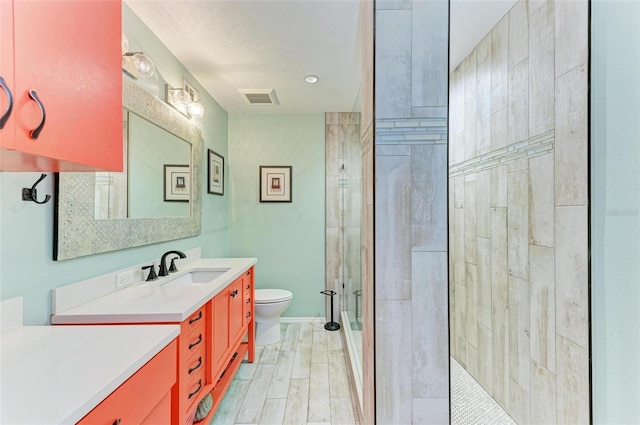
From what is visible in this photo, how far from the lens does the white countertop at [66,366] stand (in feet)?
1.97

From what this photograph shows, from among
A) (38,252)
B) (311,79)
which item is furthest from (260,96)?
(38,252)

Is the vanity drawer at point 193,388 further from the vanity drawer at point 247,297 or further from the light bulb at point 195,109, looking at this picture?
the light bulb at point 195,109

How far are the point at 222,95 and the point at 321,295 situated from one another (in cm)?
243

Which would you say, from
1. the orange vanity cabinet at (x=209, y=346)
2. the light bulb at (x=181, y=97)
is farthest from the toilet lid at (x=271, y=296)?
the light bulb at (x=181, y=97)

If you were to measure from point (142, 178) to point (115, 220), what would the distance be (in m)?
0.38

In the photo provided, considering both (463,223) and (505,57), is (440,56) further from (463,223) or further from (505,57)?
(463,223)

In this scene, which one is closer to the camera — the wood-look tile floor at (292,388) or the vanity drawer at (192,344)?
the vanity drawer at (192,344)

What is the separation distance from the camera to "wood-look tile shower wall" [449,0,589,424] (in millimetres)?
984

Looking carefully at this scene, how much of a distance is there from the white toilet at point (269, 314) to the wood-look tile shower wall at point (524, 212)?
1728 mm

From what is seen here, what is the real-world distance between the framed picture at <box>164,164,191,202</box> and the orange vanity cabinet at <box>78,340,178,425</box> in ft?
4.29

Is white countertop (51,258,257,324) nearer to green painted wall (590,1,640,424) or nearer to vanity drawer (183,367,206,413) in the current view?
vanity drawer (183,367,206,413)

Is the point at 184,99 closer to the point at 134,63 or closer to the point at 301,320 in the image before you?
the point at 134,63

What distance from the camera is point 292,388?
2010 millimetres

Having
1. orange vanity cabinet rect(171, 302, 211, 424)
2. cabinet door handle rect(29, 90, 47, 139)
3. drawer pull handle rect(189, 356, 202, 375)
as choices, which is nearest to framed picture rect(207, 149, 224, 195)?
orange vanity cabinet rect(171, 302, 211, 424)
